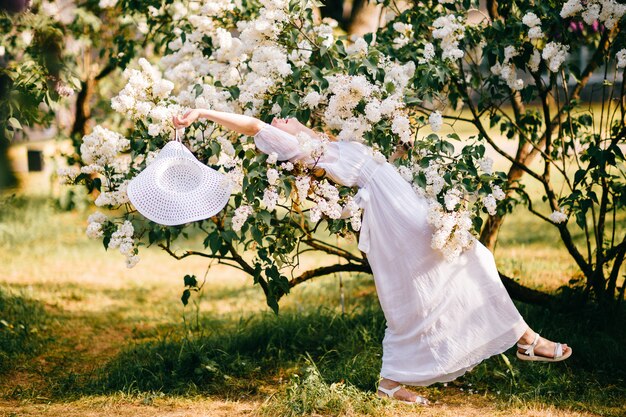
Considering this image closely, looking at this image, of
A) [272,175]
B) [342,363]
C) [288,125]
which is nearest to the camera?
[272,175]

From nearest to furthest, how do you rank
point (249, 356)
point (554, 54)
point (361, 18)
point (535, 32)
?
point (535, 32) < point (554, 54) < point (249, 356) < point (361, 18)

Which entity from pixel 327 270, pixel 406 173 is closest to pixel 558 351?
pixel 406 173

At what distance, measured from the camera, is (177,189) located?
371 centimetres

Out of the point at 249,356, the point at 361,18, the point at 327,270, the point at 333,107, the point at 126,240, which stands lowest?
the point at 249,356

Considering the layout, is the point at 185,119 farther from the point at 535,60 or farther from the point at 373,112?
the point at 535,60

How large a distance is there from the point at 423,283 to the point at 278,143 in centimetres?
98

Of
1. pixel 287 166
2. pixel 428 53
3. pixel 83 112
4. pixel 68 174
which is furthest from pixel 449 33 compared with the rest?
pixel 83 112

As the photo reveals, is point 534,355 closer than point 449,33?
Yes

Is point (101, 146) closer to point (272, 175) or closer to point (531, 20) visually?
point (272, 175)

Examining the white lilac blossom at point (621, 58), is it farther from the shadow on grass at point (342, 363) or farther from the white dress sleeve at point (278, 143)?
the white dress sleeve at point (278, 143)

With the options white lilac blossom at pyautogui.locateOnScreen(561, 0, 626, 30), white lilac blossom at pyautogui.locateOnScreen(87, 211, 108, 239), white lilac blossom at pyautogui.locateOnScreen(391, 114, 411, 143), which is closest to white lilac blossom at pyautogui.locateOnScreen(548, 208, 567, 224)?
white lilac blossom at pyautogui.locateOnScreen(561, 0, 626, 30)

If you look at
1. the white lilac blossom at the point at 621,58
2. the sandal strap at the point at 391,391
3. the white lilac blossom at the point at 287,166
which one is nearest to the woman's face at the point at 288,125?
the white lilac blossom at the point at 287,166

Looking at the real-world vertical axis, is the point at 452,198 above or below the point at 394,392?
above

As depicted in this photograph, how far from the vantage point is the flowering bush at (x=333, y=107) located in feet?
12.3
